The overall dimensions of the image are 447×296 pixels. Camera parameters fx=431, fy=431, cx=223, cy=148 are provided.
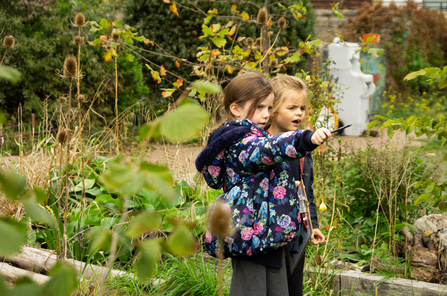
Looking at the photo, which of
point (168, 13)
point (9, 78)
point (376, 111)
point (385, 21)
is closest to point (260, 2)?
point (168, 13)

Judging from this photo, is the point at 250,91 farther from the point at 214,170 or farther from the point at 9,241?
the point at 9,241

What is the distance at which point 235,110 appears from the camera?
1.87 metres

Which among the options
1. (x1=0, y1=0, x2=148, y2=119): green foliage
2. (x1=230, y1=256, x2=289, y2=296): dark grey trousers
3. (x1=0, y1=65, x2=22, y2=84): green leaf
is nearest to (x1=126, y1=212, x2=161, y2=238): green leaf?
(x1=0, y1=65, x2=22, y2=84): green leaf

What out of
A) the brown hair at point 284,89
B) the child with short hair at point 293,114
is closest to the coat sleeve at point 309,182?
the child with short hair at point 293,114

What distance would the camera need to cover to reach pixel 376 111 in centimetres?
1039

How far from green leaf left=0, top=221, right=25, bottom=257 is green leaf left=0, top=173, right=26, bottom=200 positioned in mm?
67

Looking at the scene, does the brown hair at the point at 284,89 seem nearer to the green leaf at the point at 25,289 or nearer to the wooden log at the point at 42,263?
the wooden log at the point at 42,263

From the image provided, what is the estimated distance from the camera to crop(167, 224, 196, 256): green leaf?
0.49 metres

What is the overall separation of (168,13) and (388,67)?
6.83 meters

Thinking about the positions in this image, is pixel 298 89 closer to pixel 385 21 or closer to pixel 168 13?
pixel 168 13

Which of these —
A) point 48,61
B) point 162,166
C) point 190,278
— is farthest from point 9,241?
point 48,61

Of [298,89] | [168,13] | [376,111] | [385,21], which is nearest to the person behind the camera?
[298,89]

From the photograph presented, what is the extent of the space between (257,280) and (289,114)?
805mm

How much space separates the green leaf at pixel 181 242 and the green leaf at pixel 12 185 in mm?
216
